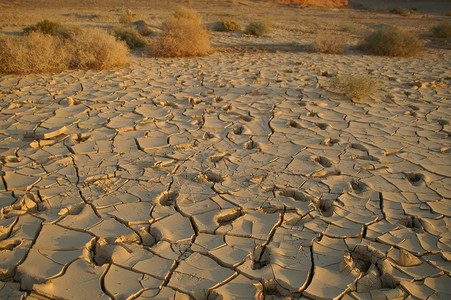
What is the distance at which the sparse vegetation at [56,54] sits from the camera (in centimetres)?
539

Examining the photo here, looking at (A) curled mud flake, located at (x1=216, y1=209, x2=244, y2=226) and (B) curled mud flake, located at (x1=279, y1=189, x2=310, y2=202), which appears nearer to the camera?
(A) curled mud flake, located at (x1=216, y1=209, x2=244, y2=226)

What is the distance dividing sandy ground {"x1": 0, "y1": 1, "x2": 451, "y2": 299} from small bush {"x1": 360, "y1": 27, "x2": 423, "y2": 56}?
12.6ft

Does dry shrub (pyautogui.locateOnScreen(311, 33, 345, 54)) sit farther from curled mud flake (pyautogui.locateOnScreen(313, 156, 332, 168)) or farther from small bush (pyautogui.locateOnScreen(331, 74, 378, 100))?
curled mud flake (pyautogui.locateOnScreen(313, 156, 332, 168))

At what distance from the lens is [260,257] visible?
1.88 metres

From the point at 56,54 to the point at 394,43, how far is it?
7.85 metres

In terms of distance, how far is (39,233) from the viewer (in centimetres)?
199

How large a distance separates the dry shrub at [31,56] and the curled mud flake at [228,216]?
5001 mm

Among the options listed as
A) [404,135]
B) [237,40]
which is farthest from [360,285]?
[237,40]

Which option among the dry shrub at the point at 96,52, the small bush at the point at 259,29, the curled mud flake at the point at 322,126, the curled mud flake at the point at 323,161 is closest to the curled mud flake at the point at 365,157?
the curled mud flake at the point at 323,161

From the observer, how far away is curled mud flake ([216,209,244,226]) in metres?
2.20

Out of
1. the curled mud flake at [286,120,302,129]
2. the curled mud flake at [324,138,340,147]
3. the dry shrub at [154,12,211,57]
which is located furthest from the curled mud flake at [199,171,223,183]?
the dry shrub at [154,12,211,57]

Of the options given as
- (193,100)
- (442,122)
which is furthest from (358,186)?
(193,100)

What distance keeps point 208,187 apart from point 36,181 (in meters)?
1.38

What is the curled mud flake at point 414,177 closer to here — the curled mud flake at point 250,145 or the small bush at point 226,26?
the curled mud flake at point 250,145
